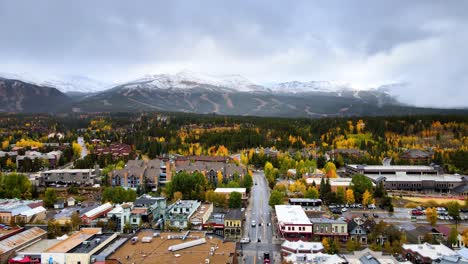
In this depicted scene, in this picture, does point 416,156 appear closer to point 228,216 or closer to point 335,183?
point 335,183

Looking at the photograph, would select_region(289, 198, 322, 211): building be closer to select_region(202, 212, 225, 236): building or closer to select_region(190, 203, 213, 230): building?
select_region(190, 203, 213, 230): building

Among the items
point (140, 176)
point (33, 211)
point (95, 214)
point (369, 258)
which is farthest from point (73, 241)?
point (140, 176)

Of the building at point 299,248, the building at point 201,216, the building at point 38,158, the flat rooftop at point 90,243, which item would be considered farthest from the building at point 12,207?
the building at point 299,248

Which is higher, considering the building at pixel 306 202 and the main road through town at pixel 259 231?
the building at pixel 306 202

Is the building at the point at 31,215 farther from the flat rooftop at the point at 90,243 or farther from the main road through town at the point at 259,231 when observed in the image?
the main road through town at the point at 259,231

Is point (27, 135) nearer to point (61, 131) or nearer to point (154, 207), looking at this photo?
point (61, 131)

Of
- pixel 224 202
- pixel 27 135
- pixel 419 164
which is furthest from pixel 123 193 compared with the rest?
pixel 27 135
